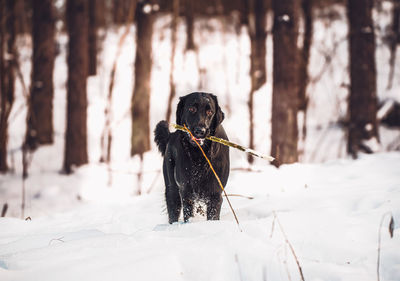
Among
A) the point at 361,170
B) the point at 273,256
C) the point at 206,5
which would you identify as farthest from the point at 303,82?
the point at 206,5

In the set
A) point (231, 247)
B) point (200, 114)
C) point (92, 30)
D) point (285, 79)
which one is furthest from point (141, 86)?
point (92, 30)

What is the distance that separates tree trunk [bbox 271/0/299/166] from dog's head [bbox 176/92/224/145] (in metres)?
2.87

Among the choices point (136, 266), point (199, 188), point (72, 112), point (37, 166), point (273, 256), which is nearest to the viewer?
point (136, 266)

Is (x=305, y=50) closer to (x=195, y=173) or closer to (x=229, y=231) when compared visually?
(x=195, y=173)

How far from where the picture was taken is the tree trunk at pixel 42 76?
10273 mm

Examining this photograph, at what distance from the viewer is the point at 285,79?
541 centimetres

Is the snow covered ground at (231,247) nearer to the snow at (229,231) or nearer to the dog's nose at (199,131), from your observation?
the snow at (229,231)

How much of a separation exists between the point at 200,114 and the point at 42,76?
388 inches

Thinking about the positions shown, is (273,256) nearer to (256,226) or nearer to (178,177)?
(256,226)

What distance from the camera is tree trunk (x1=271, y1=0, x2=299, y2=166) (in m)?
5.40

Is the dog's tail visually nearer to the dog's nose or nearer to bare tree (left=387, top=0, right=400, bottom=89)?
the dog's nose

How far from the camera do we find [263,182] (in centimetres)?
439

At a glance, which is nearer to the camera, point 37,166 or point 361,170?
point 361,170

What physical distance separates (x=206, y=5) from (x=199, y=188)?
23.4 m
